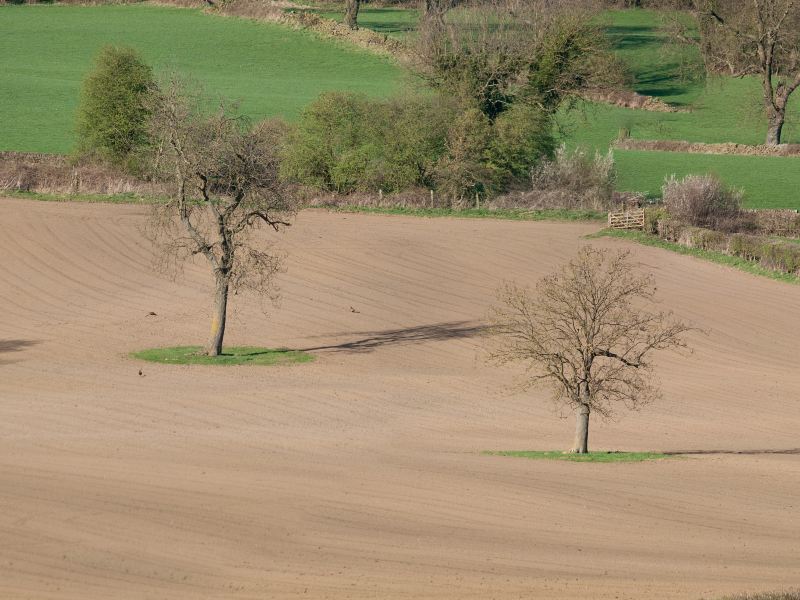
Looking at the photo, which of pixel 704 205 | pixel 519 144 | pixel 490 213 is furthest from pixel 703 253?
pixel 519 144

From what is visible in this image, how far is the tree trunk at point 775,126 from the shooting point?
8356cm

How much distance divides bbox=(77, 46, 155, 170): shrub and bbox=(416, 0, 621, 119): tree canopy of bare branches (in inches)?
573

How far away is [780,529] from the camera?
69.2ft

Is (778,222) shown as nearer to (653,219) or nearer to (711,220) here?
(711,220)

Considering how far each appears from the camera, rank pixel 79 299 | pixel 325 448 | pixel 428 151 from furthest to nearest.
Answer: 1. pixel 428 151
2. pixel 79 299
3. pixel 325 448

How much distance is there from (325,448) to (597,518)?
6.57 metres

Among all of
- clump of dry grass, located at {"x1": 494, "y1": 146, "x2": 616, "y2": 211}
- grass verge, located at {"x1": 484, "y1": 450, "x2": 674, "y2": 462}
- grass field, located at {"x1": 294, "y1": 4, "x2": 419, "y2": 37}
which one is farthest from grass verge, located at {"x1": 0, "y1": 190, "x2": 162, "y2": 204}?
grass field, located at {"x1": 294, "y1": 4, "x2": 419, "y2": 37}

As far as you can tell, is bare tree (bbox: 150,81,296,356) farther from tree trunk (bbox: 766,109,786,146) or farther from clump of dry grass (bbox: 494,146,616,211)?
tree trunk (bbox: 766,109,786,146)

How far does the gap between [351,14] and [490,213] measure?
1582 inches

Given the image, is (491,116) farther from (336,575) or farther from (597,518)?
(336,575)

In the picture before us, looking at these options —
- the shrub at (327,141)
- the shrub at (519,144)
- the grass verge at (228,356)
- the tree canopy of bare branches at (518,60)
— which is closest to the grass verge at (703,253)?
the shrub at (519,144)

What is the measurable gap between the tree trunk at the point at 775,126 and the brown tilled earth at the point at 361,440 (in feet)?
110

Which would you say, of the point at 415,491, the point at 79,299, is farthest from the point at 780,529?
the point at 79,299

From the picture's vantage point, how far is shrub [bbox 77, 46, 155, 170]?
213 feet
